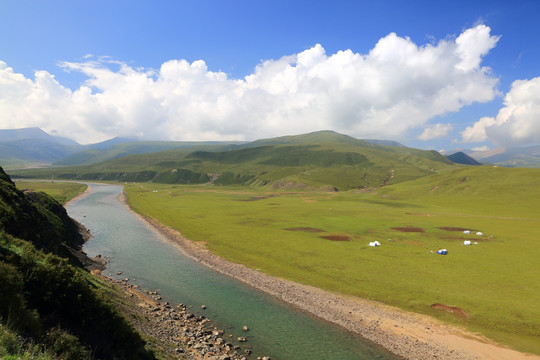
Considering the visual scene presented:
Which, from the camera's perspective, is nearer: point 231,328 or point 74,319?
point 74,319

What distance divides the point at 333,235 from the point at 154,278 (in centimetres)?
5550

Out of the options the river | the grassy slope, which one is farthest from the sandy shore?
the grassy slope

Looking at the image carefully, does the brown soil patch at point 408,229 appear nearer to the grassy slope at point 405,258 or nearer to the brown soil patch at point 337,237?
the grassy slope at point 405,258

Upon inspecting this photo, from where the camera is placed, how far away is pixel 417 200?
199 m

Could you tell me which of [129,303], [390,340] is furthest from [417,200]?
[129,303]

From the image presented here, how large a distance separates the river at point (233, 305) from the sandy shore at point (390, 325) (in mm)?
1924

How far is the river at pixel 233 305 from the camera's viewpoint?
3412cm

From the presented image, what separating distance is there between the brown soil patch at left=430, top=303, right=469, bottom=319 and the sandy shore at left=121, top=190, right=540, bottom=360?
12.3ft

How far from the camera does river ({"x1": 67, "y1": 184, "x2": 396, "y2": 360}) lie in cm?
3412

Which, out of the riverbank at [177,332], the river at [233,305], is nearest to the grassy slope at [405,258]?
the river at [233,305]

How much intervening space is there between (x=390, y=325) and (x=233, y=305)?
23709 mm

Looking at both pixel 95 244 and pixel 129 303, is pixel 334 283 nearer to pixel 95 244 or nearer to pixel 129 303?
pixel 129 303

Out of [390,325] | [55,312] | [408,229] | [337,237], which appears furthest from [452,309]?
[408,229]

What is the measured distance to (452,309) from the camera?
43125mm
